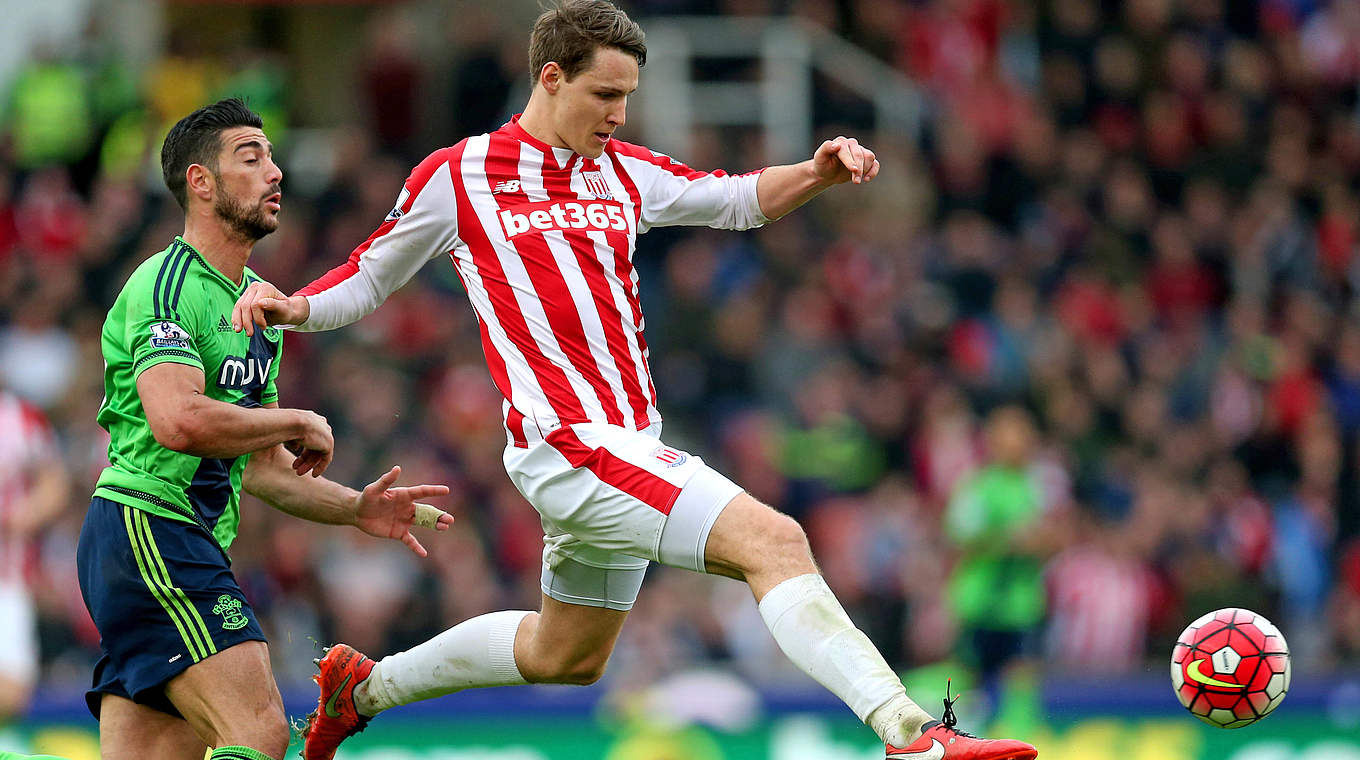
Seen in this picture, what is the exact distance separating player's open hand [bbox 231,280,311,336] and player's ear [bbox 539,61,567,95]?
43.8 inches

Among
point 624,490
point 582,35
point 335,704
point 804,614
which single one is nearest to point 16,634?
point 335,704

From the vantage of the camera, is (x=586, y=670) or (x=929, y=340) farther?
(x=929, y=340)

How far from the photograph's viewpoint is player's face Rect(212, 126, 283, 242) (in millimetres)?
6074

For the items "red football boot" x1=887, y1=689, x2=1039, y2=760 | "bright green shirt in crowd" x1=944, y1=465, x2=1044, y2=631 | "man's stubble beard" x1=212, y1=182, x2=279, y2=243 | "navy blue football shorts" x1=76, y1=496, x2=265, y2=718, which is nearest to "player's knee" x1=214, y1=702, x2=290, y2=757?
"navy blue football shorts" x1=76, y1=496, x2=265, y2=718

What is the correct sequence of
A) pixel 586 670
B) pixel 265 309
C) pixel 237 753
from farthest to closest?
1. pixel 586 670
2. pixel 265 309
3. pixel 237 753

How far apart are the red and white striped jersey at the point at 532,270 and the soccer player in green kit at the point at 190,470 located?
1.14ft

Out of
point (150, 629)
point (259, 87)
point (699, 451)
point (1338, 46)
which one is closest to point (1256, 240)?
point (1338, 46)

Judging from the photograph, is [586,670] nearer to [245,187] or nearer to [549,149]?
[549,149]

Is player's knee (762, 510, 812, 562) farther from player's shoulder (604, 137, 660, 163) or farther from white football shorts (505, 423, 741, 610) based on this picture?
player's shoulder (604, 137, 660, 163)

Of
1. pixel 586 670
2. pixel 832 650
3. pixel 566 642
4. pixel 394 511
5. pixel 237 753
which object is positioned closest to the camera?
pixel 832 650

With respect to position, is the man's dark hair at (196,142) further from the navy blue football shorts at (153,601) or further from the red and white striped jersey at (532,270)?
the navy blue football shorts at (153,601)

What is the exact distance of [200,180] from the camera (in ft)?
20.0

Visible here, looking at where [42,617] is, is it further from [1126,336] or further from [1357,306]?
[1357,306]

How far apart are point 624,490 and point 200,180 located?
1790 millimetres
